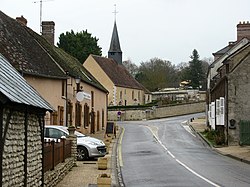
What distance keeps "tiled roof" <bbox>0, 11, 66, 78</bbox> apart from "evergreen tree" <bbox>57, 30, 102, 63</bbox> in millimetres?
49931

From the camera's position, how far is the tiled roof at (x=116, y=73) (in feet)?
284

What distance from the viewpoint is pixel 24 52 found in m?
32.0

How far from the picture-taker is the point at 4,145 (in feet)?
31.7

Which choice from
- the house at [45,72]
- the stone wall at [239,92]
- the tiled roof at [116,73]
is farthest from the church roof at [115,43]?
the stone wall at [239,92]

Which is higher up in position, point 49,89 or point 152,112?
point 49,89

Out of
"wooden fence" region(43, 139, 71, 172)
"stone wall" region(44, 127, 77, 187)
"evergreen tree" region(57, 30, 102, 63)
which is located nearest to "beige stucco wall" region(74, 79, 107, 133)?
"stone wall" region(44, 127, 77, 187)

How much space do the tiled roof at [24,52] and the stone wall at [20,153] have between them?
1580 cm

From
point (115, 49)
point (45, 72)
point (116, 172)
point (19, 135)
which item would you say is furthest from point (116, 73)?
point (19, 135)

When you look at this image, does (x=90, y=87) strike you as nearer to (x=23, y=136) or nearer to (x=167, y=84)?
(x=23, y=136)

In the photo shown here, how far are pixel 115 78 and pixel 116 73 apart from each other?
131 inches

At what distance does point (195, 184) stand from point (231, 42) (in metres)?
48.6

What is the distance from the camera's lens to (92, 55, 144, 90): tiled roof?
284ft

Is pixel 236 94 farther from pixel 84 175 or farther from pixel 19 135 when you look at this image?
pixel 19 135

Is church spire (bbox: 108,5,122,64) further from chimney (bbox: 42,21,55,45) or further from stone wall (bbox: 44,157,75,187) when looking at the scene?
stone wall (bbox: 44,157,75,187)
